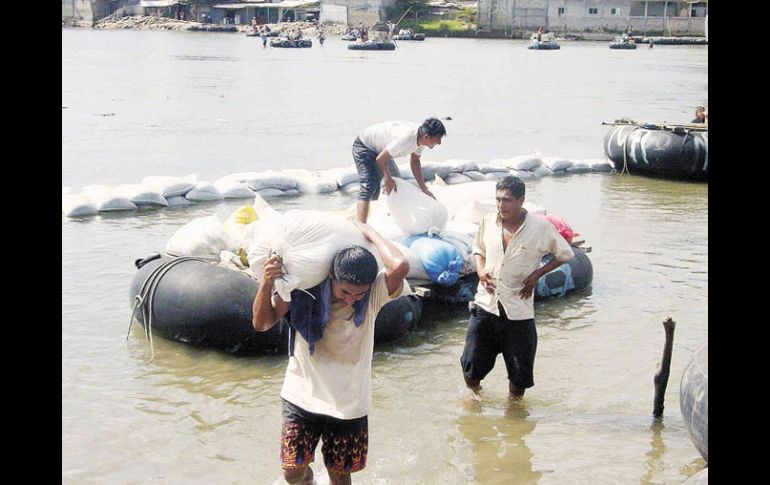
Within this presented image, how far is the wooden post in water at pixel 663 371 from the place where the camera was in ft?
18.4

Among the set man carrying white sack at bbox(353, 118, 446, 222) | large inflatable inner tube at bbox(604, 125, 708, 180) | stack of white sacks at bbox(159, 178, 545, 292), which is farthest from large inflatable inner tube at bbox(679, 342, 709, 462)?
large inflatable inner tube at bbox(604, 125, 708, 180)

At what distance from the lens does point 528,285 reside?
5.56 meters

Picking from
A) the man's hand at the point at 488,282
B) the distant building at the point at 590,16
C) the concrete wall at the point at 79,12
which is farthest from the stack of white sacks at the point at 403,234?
the concrete wall at the point at 79,12

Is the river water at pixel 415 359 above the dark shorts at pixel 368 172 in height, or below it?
below

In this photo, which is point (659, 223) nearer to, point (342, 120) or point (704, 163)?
point (704, 163)

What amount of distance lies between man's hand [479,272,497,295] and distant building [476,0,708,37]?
84.3m

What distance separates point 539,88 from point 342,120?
1523cm

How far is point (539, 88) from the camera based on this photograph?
126 feet

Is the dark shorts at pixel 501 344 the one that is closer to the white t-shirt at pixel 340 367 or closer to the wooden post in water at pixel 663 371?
the wooden post in water at pixel 663 371

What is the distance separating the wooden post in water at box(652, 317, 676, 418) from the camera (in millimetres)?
5602

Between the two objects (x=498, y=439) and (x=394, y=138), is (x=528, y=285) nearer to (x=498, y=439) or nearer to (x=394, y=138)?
(x=498, y=439)

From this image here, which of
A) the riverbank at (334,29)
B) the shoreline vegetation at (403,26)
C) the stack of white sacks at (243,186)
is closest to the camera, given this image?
the stack of white sacks at (243,186)

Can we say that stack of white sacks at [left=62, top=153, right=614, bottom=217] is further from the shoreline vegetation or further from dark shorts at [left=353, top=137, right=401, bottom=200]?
the shoreline vegetation
